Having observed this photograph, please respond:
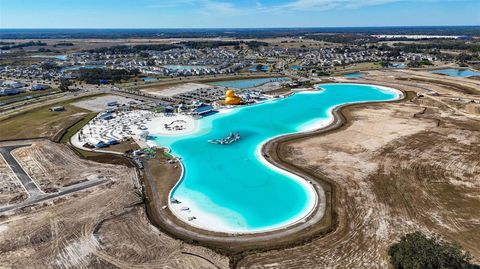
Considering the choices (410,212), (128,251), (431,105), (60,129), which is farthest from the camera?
(431,105)

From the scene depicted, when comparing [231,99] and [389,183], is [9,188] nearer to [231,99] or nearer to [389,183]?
[389,183]

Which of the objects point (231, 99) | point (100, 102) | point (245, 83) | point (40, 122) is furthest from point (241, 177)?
point (245, 83)

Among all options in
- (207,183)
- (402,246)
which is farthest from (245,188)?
(402,246)

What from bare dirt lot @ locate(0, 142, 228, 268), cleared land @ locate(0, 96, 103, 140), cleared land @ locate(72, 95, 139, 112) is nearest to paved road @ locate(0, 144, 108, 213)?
bare dirt lot @ locate(0, 142, 228, 268)

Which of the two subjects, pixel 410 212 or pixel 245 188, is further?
pixel 245 188

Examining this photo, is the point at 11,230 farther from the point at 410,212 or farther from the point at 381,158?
the point at 381,158

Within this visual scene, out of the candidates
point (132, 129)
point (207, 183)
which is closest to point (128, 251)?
point (207, 183)

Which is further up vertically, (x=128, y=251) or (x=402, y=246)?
(x=402, y=246)

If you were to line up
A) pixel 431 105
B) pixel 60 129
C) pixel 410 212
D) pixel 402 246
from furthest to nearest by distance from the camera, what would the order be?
pixel 431 105 < pixel 60 129 < pixel 410 212 < pixel 402 246
